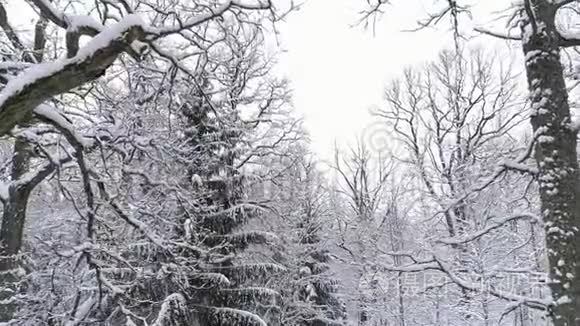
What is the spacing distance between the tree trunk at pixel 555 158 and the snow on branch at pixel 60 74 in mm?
3139

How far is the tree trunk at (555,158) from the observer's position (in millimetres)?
4070

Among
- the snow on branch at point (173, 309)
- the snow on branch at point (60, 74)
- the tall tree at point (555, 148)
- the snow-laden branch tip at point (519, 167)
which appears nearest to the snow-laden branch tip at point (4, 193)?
the snow on branch at point (173, 309)

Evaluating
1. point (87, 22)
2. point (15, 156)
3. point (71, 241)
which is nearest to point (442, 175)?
point (71, 241)

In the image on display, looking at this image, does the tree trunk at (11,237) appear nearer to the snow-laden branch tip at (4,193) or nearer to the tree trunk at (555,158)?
the snow-laden branch tip at (4,193)

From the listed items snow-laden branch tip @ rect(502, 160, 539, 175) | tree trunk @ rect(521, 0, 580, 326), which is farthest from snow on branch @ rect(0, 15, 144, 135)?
snow-laden branch tip @ rect(502, 160, 539, 175)

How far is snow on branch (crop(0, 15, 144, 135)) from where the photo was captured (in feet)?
12.5

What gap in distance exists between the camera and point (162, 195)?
891 centimetres

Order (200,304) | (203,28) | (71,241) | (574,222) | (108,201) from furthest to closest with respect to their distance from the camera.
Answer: (200,304), (71,241), (203,28), (108,201), (574,222)

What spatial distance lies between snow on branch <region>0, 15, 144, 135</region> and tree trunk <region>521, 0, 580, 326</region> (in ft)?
10.3

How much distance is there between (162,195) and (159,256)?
2164 millimetres

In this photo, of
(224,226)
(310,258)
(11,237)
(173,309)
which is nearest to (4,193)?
(11,237)

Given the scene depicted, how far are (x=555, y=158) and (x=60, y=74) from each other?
13.2 feet

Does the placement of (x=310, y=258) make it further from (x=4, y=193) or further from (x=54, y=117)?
(x=54, y=117)

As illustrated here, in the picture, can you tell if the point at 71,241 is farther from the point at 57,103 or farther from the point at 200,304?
the point at 57,103
